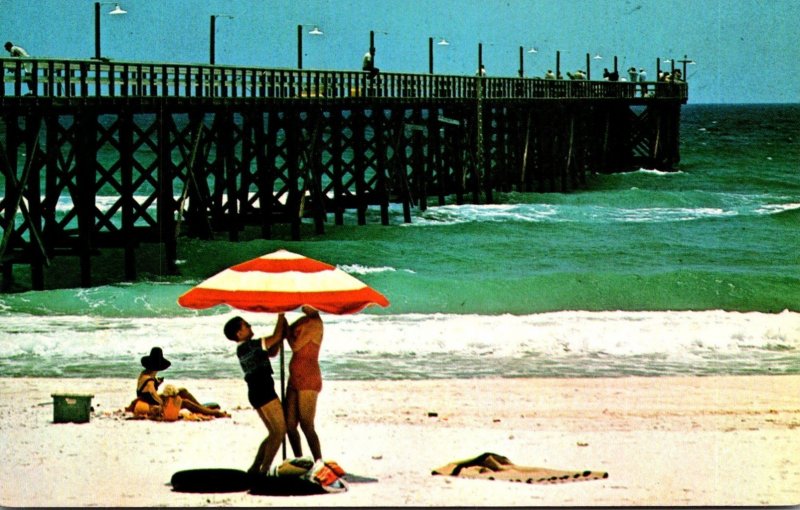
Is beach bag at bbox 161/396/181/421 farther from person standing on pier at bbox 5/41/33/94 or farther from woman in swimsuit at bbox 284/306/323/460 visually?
person standing on pier at bbox 5/41/33/94

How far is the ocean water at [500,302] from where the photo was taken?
822 inches

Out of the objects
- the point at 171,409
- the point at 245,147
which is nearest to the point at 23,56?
the point at 245,147

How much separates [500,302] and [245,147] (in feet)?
22.4

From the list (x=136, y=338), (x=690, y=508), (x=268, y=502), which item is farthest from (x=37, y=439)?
(x=136, y=338)

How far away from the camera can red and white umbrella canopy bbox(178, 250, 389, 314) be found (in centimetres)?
1146

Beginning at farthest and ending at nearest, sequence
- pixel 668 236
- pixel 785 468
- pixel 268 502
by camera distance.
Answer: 1. pixel 668 236
2. pixel 785 468
3. pixel 268 502

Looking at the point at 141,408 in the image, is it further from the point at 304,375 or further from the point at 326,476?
the point at 304,375

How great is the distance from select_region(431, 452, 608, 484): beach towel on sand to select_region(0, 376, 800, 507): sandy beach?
0.48 feet

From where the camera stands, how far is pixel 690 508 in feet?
37.8

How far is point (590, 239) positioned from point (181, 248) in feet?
47.8

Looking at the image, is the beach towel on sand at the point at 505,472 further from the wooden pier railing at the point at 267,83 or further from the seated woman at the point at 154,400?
the wooden pier railing at the point at 267,83

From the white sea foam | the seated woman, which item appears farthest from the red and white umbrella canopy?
the white sea foam

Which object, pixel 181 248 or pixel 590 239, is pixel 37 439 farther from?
pixel 590 239

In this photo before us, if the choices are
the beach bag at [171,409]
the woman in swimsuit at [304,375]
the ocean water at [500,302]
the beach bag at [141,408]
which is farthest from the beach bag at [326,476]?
the ocean water at [500,302]
